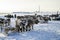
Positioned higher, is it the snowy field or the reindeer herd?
the reindeer herd

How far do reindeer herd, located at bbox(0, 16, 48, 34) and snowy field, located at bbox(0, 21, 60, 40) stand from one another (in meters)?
0.07

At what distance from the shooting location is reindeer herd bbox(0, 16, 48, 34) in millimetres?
1701

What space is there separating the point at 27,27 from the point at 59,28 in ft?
1.69

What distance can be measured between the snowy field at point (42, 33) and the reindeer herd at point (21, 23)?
0.22 ft

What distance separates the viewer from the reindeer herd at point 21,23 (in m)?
1.70

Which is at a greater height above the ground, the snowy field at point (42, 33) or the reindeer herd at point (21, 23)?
the reindeer herd at point (21, 23)

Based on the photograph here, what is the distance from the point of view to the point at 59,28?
176 cm

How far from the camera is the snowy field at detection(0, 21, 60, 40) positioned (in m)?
1.66

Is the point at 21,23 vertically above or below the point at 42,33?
above

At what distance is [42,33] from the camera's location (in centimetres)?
174

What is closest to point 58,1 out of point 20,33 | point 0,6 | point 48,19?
→ point 48,19

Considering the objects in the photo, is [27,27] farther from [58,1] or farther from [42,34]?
[58,1]

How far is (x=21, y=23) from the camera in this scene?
1762 millimetres

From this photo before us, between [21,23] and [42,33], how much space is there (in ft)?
1.22
